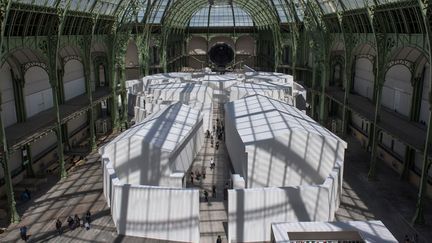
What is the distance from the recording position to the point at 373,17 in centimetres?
3089

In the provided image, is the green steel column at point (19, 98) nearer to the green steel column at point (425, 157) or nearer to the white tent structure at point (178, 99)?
the white tent structure at point (178, 99)

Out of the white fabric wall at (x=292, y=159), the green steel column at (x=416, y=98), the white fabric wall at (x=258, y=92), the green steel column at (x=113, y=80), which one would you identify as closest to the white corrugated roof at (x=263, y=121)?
the white fabric wall at (x=292, y=159)

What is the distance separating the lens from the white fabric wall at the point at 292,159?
79.9 ft

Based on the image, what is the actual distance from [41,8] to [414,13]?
24.7 m

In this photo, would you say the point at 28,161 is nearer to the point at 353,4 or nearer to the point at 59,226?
the point at 59,226

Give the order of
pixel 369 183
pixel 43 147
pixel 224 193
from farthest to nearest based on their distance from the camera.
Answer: pixel 43 147
pixel 369 183
pixel 224 193

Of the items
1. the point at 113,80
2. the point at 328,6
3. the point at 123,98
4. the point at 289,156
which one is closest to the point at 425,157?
the point at 289,156

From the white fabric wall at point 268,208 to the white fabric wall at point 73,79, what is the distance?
25.7 m

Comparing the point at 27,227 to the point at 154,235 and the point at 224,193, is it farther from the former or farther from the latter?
the point at 224,193

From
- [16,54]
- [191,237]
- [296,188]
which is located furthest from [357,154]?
[16,54]

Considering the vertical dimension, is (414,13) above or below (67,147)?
above

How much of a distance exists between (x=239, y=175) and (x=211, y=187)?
4.04 metres

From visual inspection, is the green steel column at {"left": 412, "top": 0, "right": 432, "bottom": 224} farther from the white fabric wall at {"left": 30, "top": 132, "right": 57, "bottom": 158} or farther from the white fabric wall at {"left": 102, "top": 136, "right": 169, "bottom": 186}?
the white fabric wall at {"left": 30, "top": 132, "right": 57, "bottom": 158}

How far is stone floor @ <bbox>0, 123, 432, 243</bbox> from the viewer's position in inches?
881
